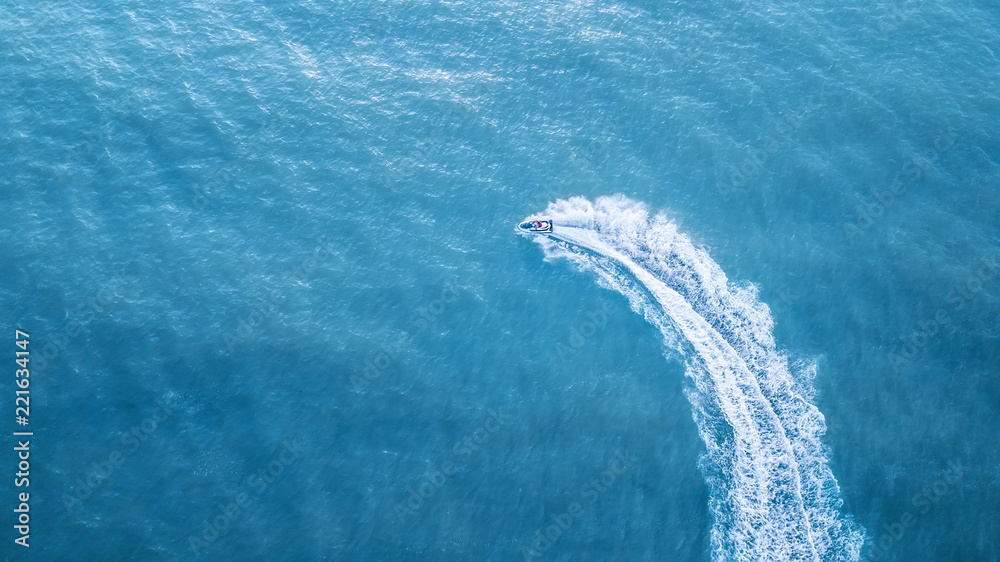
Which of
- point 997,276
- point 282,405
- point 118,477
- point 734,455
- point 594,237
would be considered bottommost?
point 118,477

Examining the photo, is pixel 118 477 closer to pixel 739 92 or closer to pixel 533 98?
pixel 533 98

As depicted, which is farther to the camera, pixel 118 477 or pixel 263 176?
pixel 263 176

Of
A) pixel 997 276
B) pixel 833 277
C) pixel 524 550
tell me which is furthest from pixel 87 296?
pixel 997 276

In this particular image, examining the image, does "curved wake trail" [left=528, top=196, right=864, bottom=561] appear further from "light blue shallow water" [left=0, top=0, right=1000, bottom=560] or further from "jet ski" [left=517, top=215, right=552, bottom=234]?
"jet ski" [left=517, top=215, right=552, bottom=234]

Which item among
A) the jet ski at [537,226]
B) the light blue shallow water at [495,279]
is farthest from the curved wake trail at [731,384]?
the jet ski at [537,226]

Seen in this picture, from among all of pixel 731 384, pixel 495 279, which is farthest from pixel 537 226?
pixel 731 384

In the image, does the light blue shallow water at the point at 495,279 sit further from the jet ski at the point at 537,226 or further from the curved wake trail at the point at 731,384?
the jet ski at the point at 537,226
